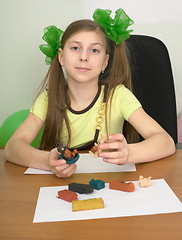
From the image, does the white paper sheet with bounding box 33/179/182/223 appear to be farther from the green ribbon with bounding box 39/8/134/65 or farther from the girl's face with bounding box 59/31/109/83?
the green ribbon with bounding box 39/8/134/65

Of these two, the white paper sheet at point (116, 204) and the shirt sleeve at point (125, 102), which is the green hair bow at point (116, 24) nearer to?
the shirt sleeve at point (125, 102)

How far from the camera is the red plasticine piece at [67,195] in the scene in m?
0.71

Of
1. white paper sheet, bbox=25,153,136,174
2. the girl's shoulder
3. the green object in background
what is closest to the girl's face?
the girl's shoulder

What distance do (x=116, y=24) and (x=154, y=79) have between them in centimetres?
46

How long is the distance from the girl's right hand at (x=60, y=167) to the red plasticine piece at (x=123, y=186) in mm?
140

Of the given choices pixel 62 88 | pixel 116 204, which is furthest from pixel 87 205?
pixel 62 88

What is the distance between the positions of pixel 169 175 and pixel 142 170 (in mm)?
85

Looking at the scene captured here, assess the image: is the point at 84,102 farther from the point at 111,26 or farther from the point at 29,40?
the point at 29,40

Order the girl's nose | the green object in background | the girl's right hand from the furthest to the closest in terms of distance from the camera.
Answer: the green object in background, the girl's nose, the girl's right hand

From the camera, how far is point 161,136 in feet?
3.71

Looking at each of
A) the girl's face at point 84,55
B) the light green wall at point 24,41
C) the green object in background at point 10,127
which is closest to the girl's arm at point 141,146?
the girl's face at point 84,55

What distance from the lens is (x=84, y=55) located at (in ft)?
4.10

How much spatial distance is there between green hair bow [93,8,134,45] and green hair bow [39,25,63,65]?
19cm

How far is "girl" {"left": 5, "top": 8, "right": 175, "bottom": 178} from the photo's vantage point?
127 centimetres
